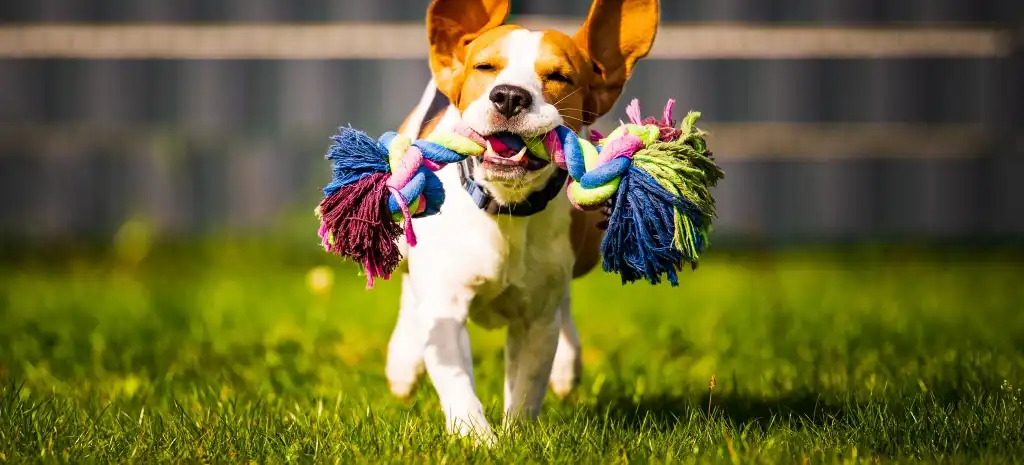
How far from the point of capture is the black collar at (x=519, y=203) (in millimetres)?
3049

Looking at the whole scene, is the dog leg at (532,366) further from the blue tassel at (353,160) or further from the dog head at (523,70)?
the blue tassel at (353,160)

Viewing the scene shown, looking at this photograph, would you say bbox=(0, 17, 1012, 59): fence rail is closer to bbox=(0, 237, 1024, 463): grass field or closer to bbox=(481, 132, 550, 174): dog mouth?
bbox=(0, 237, 1024, 463): grass field

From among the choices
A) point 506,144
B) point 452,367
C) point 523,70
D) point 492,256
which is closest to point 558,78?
point 523,70

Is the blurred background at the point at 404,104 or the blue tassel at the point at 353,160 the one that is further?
the blurred background at the point at 404,104

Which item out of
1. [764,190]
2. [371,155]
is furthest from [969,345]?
[764,190]

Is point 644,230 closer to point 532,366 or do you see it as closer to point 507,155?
point 507,155

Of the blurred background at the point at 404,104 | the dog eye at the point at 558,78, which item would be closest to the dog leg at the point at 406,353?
the dog eye at the point at 558,78

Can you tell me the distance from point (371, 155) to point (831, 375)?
1.81 metres

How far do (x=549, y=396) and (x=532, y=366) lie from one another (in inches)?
25.1

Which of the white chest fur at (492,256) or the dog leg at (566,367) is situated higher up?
the white chest fur at (492,256)

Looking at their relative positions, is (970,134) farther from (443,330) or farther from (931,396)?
(443,330)

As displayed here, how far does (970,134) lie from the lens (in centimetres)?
863

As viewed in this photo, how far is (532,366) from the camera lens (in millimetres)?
3268

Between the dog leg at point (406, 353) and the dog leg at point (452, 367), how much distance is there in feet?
2.18
